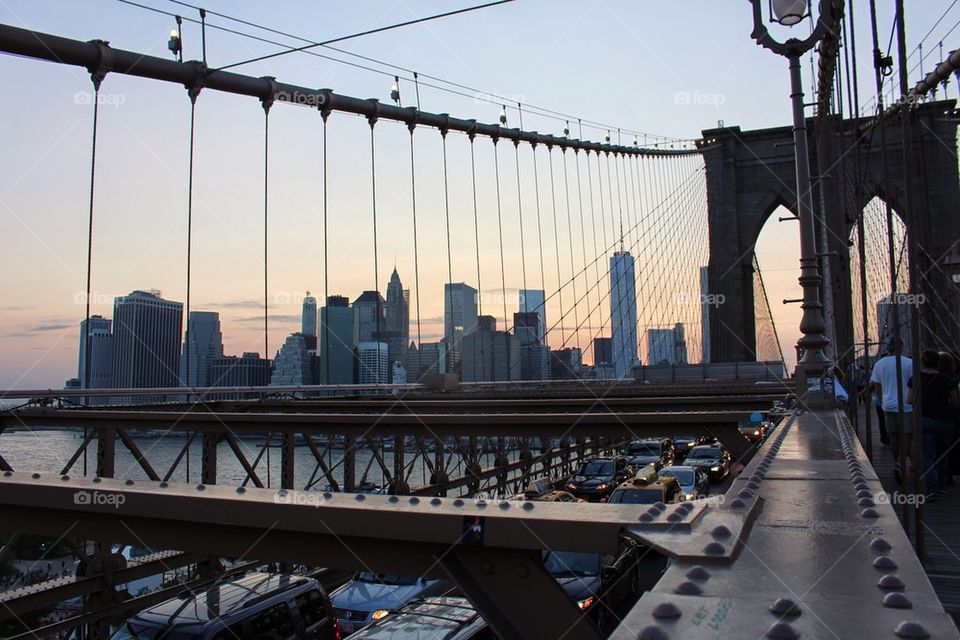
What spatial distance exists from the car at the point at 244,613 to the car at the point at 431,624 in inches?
43.9

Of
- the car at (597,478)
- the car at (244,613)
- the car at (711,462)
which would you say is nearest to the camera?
the car at (244,613)

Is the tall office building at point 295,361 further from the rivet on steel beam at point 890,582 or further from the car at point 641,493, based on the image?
the rivet on steel beam at point 890,582

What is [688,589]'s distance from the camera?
157cm

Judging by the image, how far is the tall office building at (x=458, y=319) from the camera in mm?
25047

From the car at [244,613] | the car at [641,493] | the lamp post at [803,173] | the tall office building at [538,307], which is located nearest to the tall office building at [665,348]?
the tall office building at [538,307]

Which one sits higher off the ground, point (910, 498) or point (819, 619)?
point (819, 619)

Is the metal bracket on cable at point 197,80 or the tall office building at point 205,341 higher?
the metal bracket on cable at point 197,80

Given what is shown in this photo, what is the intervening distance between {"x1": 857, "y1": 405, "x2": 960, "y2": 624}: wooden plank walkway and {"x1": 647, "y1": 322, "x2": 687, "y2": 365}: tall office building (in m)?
36.1

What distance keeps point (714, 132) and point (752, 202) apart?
4.40 m

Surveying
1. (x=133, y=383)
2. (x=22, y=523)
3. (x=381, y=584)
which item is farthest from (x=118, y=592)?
(x=133, y=383)

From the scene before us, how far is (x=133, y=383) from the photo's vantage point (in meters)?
16.9

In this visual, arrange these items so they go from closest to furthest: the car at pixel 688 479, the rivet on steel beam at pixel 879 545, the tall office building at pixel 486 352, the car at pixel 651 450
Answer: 1. the rivet on steel beam at pixel 879 545
2. the car at pixel 688 479
3. the car at pixel 651 450
4. the tall office building at pixel 486 352

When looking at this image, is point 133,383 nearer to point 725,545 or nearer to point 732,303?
point 725,545

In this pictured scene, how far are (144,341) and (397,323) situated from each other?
14.9 meters
